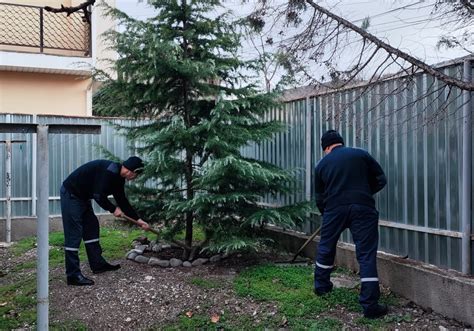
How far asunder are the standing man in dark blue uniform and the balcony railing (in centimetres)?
886

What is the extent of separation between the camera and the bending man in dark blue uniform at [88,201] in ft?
20.0

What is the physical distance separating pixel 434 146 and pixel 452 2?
1425mm

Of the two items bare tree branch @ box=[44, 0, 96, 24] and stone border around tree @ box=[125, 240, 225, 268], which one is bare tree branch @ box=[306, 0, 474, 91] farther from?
stone border around tree @ box=[125, 240, 225, 268]

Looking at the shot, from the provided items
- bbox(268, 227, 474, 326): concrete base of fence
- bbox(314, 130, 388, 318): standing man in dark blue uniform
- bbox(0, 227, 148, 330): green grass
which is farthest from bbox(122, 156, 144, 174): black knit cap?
bbox(268, 227, 474, 326): concrete base of fence

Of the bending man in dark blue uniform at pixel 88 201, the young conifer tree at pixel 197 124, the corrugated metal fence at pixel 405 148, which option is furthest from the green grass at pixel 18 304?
the corrugated metal fence at pixel 405 148

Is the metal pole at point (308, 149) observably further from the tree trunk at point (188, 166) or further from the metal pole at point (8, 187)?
the metal pole at point (8, 187)

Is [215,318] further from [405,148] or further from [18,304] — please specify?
[405,148]

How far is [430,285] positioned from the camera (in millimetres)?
4742

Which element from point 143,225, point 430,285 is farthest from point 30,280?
point 430,285

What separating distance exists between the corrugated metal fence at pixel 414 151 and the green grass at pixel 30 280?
136 inches

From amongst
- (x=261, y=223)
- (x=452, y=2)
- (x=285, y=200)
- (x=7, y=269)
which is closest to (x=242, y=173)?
(x=261, y=223)

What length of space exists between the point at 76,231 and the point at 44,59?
7050 millimetres

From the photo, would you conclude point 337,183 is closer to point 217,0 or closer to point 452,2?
point 452,2

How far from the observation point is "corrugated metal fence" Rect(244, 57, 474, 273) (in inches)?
184
